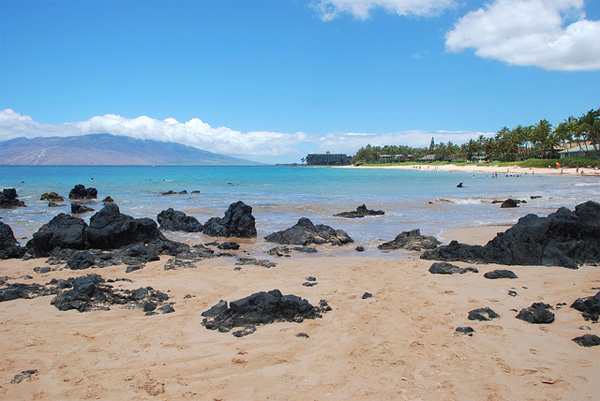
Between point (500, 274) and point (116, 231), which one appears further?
point (116, 231)

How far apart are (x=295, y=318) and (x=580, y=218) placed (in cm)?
900

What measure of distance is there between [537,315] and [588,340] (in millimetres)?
869

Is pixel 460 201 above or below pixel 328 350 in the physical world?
below

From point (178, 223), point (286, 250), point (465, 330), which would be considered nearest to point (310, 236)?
point (286, 250)

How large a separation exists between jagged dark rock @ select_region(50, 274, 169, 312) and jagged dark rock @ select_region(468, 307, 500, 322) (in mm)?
5751

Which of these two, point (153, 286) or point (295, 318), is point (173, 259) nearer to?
point (153, 286)

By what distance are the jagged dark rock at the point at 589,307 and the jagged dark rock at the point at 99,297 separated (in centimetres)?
763

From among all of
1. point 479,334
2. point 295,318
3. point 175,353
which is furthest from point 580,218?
point 175,353

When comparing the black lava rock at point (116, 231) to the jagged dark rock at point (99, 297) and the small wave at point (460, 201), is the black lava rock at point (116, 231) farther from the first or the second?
the small wave at point (460, 201)

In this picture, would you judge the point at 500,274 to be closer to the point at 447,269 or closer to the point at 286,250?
the point at 447,269

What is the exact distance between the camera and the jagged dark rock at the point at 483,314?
6595mm

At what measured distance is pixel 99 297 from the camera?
7.62 meters

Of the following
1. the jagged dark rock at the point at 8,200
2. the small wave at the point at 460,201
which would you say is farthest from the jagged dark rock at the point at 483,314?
the jagged dark rock at the point at 8,200

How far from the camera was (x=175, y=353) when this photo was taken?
5.47 metres
